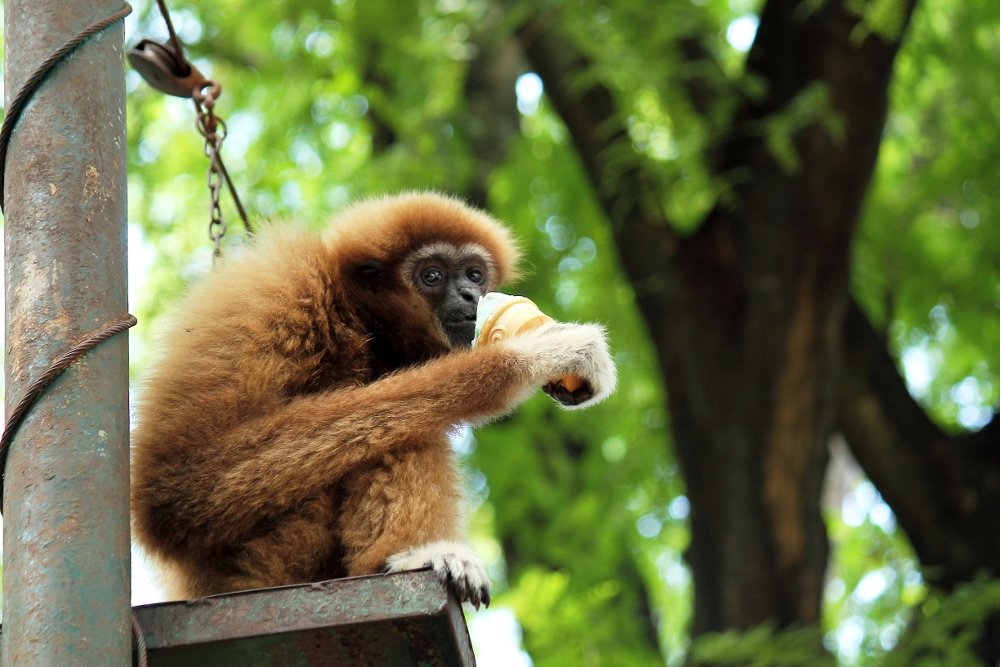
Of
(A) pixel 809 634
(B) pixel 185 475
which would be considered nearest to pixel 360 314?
(B) pixel 185 475

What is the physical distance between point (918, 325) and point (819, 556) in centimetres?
243

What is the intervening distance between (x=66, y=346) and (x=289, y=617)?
81 cm

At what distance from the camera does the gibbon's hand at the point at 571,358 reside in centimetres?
375

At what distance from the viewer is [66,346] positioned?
269cm

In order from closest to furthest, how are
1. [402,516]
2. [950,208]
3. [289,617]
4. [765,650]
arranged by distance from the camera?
[289,617] → [402,516] → [765,650] → [950,208]

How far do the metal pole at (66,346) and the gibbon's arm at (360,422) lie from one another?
2.52 ft

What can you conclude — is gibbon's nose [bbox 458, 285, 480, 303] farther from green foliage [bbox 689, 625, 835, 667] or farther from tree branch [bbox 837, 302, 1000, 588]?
tree branch [bbox 837, 302, 1000, 588]

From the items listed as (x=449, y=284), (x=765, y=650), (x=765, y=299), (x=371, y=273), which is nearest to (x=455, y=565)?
(x=371, y=273)

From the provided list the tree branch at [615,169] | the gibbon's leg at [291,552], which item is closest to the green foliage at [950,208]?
the tree branch at [615,169]

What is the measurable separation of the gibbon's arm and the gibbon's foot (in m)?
0.33

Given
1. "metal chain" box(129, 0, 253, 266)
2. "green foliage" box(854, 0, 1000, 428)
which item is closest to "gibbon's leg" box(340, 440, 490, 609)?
"metal chain" box(129, 0, 253, 266)

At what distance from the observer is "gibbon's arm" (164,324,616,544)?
11.5 ft

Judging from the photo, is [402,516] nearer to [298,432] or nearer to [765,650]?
[298,432]

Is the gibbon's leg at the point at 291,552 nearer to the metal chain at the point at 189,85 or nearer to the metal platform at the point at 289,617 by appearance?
the metal platform at the point at 289,617
